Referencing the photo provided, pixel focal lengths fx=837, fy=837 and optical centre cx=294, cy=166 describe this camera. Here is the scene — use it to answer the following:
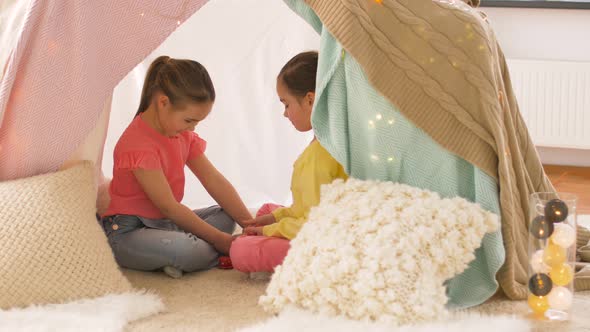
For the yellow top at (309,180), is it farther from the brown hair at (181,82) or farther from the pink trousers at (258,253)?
the brown hair at (181,82)

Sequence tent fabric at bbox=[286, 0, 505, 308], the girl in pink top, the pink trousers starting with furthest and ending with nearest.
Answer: the girl in pink top
the pink trousers
tent fabric at bbox=[286, 0, 505, 308]

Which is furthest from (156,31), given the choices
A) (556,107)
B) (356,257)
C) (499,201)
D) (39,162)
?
(556,107)

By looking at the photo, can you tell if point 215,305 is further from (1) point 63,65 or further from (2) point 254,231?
(1) point 63,65

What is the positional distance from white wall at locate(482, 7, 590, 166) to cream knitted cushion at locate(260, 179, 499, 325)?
244 centimetres

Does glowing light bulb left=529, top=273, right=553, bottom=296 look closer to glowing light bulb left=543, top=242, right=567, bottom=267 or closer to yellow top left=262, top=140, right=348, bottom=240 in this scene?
Result: glowing light bulb left=543, top=242, right=567, bottom=267

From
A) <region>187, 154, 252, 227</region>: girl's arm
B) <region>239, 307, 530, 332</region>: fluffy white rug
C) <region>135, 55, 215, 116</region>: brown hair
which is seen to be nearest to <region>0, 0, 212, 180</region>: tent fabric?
<region>135, 55, 215, 116</region>: brown hair

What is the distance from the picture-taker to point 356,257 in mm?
1628

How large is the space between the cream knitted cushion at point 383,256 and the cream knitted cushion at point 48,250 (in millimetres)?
372

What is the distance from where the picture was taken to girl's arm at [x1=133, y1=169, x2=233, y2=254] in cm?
214

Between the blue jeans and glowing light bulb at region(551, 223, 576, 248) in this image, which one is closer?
glowing light bulb at region(551, 223, 576, 248)

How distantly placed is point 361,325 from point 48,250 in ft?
2.17

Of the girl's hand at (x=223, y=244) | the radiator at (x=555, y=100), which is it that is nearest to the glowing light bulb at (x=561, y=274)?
the girl's hand at (x=223, y=244)

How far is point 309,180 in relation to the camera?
6.56 ft

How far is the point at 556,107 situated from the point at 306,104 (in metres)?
2.14
